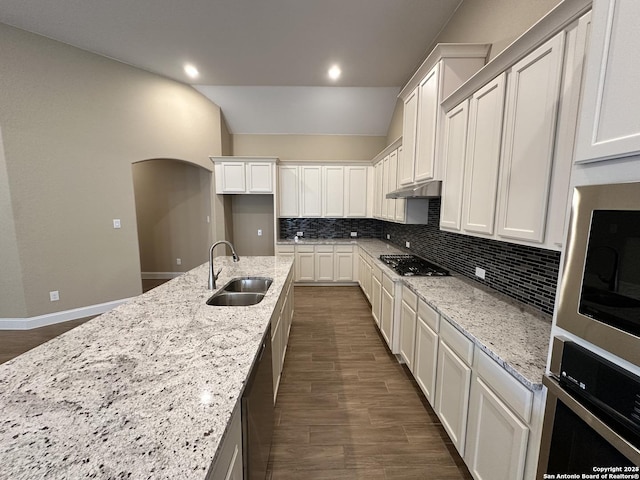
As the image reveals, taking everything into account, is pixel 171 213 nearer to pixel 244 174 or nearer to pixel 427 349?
pixel 244 174

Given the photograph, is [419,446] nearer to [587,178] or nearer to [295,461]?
[295,461]

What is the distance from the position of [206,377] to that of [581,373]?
127 centimetres

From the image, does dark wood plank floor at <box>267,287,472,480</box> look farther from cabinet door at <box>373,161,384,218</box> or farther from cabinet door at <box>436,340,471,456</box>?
cabinet door at <box>373,161,384,218</box>

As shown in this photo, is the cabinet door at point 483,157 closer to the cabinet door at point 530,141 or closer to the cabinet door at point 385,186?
the cabinet door at point 530,141

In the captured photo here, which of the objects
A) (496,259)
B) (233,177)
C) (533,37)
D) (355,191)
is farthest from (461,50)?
(233,177)

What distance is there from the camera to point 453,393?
1577 millimetres

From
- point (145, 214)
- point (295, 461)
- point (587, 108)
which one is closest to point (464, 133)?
point (587, 108)

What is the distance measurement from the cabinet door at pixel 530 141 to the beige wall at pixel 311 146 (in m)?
4.25

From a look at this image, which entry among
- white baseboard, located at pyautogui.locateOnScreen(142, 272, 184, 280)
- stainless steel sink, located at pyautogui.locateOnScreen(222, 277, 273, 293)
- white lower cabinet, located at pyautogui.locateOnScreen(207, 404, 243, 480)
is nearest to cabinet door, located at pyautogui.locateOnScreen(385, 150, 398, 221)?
stainless steel sink, located at pyautogui.locateOnScreen(222, 277, 273, 293)

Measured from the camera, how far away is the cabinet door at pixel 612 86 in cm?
70

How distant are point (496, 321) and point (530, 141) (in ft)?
3.33

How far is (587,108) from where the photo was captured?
81cm

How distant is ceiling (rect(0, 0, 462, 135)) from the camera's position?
2.70 meters

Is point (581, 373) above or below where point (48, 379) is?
above
